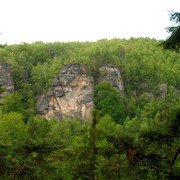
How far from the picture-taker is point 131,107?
3014 inches

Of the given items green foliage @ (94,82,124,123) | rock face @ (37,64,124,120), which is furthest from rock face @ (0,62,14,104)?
green foliage @ (94,82,124,123)

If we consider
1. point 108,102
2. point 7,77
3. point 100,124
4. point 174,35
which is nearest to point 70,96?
point 108,102

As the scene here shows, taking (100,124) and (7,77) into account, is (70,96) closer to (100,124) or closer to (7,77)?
(7,77)

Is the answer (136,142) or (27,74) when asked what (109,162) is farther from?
(27,74)

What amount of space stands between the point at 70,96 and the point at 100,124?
46.4m

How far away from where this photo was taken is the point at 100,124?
27688 mm

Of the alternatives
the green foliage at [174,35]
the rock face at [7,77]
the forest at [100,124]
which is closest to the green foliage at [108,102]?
the forest at [100,124]

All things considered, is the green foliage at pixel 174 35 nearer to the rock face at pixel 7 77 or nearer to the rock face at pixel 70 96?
the rock face at pixel 70 96

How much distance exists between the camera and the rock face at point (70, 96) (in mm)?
72750

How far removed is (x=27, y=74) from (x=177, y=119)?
84008 millimetres

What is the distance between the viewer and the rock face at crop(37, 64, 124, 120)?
72.8 m

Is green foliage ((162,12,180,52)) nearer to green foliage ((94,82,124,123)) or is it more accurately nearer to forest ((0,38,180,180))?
forest ((0,38,180,180))

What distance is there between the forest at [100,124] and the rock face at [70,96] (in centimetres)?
174

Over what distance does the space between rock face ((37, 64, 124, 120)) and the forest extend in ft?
5.70
